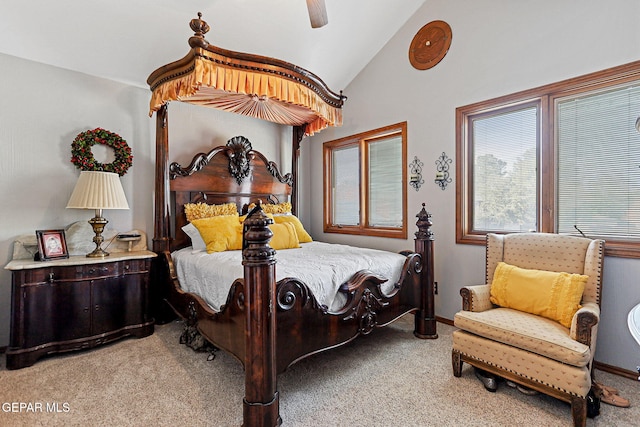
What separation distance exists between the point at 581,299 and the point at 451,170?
1656 millimetres

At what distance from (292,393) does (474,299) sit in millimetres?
1481

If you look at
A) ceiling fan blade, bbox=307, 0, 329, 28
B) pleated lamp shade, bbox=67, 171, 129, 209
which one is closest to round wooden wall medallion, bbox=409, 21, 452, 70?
ceiling fan blade, bbox=307, 0, 329, 28

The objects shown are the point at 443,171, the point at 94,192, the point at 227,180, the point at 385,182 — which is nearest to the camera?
the point at 94,192

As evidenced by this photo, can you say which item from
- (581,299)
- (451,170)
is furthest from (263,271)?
(451,170)

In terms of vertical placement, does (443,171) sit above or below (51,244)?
above

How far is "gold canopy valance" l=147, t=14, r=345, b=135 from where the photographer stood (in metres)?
2.23

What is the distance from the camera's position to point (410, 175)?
12.3 ft

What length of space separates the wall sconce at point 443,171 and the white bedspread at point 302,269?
1.04 m

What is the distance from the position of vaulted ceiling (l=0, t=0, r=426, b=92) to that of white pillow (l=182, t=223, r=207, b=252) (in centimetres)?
169

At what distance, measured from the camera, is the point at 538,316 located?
2.19 metres

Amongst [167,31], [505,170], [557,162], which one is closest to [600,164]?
[557,162]

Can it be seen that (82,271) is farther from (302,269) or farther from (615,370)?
(615,370)

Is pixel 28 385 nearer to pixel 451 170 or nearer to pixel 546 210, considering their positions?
pixel 451 170

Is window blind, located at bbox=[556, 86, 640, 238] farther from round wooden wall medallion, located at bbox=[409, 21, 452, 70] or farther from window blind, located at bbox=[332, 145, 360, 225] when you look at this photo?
window blind, located at bbox=[332, 145, 360, 225]
